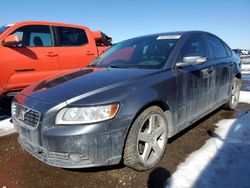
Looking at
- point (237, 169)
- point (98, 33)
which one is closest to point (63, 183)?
point (237, 169)

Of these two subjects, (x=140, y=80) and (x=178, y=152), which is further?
(x=178, y=152)

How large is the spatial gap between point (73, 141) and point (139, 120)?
0.71m

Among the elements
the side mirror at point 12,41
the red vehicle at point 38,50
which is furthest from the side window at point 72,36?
the side mirror at point 12,41

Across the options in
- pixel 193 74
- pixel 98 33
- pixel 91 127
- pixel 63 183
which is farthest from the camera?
pixel 98 33

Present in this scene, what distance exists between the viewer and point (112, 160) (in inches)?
103

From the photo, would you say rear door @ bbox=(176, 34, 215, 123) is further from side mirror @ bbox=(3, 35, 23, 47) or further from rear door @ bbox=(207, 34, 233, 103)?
side mirror @ bbox=(3, 35, 23, 47)

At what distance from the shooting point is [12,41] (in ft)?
16.0

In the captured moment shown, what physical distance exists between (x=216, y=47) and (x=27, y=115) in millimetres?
3448

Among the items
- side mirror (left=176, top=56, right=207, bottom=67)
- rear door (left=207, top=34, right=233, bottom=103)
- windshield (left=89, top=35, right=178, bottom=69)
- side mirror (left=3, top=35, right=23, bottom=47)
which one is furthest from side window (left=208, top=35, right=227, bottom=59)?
side mirror (left=3, top=35, right=23, bottom=47)

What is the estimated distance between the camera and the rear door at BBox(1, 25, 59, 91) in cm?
497

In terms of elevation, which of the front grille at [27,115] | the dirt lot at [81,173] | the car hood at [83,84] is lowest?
the dirt lot at [81,173]

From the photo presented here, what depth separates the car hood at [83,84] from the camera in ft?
8.74

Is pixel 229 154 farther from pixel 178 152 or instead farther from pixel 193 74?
pixel 193 74

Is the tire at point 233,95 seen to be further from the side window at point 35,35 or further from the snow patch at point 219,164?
the side window at point 35,35
